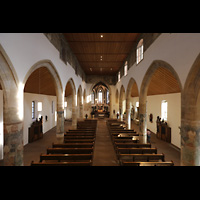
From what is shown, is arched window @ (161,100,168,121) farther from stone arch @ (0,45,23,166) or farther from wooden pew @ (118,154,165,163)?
stone arch @ (0,45,23,166)

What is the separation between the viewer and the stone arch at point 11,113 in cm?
470

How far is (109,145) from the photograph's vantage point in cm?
1060

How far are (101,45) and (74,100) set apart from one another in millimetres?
6390

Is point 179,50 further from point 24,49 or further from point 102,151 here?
point 102,151

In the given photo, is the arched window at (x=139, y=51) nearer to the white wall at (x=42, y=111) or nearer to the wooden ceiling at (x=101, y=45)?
the wooden ceiling at (x=101, y=45)

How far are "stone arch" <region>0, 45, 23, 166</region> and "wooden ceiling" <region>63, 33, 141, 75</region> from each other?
6.95 meters

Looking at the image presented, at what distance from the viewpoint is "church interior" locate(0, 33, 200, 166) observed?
16.3 feet


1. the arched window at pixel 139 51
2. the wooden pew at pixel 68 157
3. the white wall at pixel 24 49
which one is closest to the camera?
the white wall at pixel 24 49

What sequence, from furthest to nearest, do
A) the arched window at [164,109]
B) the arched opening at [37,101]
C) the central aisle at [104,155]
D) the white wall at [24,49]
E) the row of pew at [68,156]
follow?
the arched window at [164,109] → the arched opening at [37,101] → the central aisle at [104,155] → the row of pew at [68,156] → the white wall at [24,49]

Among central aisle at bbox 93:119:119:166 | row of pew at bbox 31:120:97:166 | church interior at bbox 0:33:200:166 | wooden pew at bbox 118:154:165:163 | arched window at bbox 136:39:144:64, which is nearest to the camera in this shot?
church interior at bbox 0:33:200:166

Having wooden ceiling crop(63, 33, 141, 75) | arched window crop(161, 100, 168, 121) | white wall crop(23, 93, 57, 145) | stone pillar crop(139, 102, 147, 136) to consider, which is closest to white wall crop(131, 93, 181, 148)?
arched window crop(161, 100, 168, 121)

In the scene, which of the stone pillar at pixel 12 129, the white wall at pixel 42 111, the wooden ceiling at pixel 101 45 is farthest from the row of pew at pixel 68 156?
the wooden ceiling at pixel 101 45

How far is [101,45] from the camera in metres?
12.2
